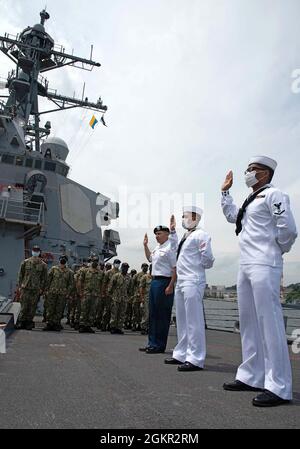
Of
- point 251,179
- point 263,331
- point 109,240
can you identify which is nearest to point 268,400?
point 263,331

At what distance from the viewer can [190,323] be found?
4148 millimetres

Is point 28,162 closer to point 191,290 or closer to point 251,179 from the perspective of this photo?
point 191,290

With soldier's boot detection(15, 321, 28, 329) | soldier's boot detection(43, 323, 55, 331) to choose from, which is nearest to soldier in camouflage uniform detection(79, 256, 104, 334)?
soldier's boot detection(43, 323, 55, 331)

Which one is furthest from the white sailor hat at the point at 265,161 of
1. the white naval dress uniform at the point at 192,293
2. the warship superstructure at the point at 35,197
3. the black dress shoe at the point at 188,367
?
the warship superstructure at the point at 35,197

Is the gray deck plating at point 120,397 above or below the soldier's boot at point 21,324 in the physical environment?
below

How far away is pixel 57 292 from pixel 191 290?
5.11 meters

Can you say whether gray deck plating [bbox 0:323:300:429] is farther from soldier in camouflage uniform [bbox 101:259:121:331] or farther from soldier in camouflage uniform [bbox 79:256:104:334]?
soldier in camouflage uniform [bbox 101:259:121:331]

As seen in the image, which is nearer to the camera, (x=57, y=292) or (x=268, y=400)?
(x=268, y=400)

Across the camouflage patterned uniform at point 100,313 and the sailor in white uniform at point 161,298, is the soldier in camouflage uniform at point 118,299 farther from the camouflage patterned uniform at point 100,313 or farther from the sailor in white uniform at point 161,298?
the sailor in white uniform at point 161,298

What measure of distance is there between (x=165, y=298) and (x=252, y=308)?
2143 millimetres

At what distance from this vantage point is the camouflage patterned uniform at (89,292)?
8.69 meters

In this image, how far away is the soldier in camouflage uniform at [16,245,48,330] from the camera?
315 inches

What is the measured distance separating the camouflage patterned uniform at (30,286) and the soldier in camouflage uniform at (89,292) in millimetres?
1008
